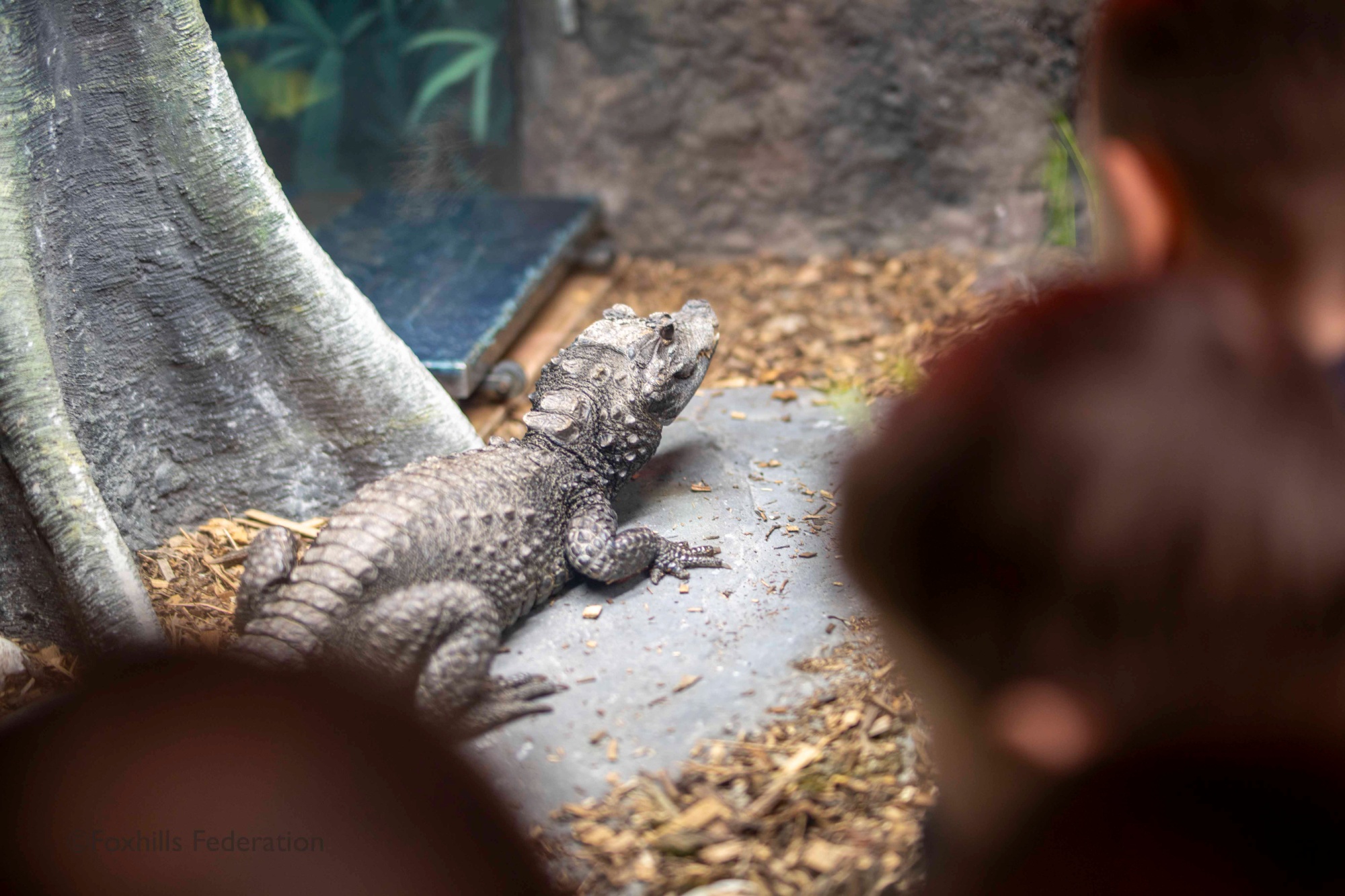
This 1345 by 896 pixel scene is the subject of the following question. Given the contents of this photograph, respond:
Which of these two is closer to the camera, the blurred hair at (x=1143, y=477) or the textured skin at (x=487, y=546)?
Result: the blurred hair at (x=1143, y=477)

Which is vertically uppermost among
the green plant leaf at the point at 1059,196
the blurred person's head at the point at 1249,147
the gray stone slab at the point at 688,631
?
the blurred person's head at the point at 1249,147

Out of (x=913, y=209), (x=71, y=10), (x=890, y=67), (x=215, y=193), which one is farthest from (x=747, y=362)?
(x=71, y=10)

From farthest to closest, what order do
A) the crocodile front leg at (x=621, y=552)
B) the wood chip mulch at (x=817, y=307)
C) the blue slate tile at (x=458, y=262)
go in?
the wood chip mulch at (x=817, y=307), the blue slate tile at (x=458, y=262), the crocodile front leg at (x=621, y=552)

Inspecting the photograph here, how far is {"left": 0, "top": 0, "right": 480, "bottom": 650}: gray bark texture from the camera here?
2750mm

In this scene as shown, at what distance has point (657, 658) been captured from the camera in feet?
8.63

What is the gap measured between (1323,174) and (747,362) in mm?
4057

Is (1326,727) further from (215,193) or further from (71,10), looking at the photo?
(71,10)

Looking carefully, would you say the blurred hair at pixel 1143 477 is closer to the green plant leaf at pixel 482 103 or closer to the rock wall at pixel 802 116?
the rock wall at pixel 802 116

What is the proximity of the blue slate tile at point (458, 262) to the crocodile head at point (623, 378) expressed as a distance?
0.99 m

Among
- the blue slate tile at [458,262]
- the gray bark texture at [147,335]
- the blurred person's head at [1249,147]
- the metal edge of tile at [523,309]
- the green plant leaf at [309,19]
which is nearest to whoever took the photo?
the blurred person's head at [1249,147]

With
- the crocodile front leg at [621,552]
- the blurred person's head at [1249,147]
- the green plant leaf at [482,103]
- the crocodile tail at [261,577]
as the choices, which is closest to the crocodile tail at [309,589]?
the crocodile tail at [261,577]

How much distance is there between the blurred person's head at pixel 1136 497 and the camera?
27.0 inches

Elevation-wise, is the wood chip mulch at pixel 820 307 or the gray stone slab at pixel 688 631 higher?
the wood chip mulch at pixel 820 307

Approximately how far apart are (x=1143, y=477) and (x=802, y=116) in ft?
18.0
